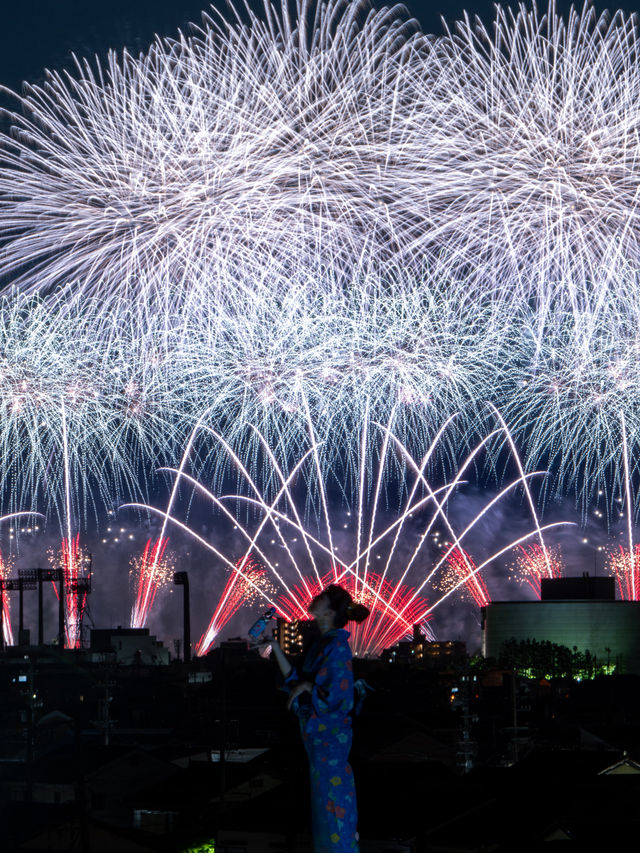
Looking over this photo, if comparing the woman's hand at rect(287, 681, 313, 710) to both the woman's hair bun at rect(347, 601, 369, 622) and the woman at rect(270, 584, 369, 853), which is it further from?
the woman's hair bun at rect(347, 601, 369, 622)

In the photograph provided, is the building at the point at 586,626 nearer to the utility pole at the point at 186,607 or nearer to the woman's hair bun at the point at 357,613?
the utility pole at the point at 186,607

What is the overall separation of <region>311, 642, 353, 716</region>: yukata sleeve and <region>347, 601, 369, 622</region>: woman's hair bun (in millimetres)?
A: 273

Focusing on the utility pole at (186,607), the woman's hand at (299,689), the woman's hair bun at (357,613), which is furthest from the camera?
the utility pole at (186,607)

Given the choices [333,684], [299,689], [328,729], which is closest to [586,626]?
[328,729]

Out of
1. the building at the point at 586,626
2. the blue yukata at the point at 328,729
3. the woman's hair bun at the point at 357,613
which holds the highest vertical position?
the woman's hair bun at the point at 357,613

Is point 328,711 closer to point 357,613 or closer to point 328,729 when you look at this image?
point 328,729

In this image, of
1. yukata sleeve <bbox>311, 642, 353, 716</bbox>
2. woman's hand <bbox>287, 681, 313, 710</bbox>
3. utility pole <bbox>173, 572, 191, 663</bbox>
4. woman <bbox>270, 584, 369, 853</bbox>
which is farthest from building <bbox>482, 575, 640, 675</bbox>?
woman's hand <bbox>287, 681, 313, 710</bbox>

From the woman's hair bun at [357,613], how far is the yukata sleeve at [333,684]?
0.27 m

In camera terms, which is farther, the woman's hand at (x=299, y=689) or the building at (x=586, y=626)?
the building at (x=586, y=626)

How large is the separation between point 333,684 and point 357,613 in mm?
640

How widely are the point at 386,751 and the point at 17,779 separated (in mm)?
13151

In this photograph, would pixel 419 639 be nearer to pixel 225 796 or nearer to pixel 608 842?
pixel 225 796

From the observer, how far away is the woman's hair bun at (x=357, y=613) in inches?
360

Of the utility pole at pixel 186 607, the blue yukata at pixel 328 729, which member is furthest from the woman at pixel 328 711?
the utility pole at pixel 186 607
